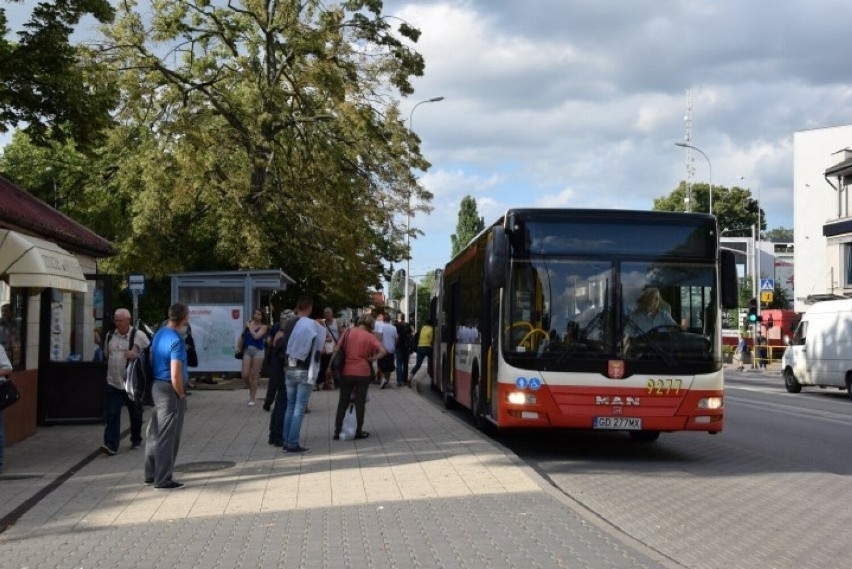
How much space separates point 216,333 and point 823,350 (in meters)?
15.7

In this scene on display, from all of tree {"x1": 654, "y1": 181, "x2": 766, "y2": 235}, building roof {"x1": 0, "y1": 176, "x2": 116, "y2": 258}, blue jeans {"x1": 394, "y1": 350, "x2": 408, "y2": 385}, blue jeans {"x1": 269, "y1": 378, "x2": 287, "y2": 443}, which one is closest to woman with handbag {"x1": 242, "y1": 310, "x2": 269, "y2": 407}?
building roof {"x1": 0, "y1": 176, "x2": 116, "y2": 258}

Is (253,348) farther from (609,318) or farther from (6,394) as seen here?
(609,318)

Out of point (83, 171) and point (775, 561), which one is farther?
point (83, 171)

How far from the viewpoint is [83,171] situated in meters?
30.9

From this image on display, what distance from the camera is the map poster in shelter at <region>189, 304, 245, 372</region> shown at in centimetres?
2342

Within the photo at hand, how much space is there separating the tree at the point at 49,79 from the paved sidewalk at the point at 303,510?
496cm

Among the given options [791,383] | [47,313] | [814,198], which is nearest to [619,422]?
[47,313]

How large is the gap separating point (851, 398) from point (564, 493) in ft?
62.2

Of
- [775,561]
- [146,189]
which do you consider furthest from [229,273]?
[775,561]

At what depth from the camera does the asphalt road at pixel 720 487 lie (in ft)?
24.0

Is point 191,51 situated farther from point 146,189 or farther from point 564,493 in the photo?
point 564,493

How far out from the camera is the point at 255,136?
27.3m

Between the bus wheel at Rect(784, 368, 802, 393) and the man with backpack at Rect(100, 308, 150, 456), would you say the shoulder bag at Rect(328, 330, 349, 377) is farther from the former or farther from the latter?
the bus wheel at Rect(784, 368, 802, 393)

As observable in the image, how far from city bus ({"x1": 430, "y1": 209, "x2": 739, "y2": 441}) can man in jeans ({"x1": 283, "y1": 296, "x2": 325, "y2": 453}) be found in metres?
2.14
